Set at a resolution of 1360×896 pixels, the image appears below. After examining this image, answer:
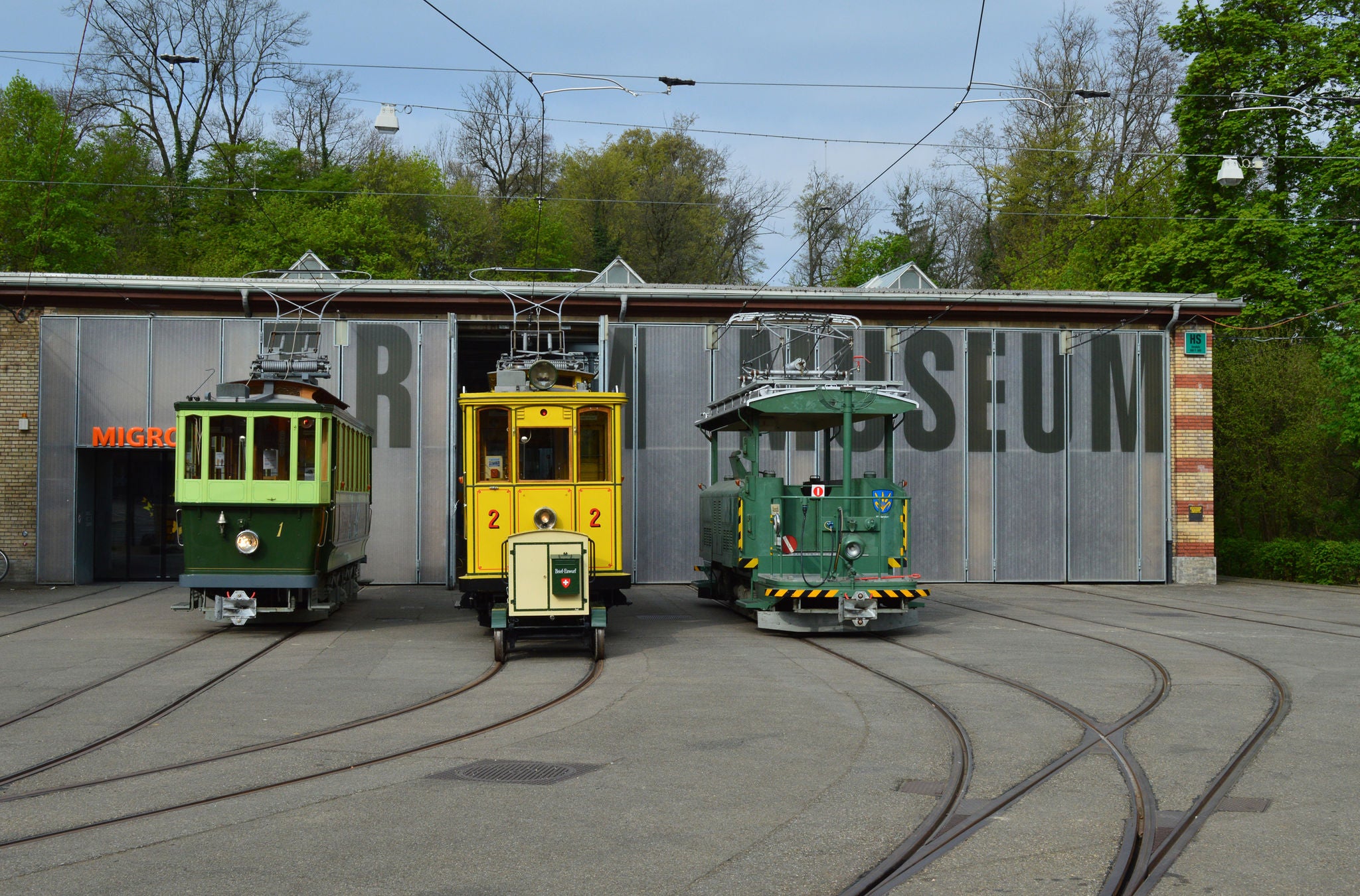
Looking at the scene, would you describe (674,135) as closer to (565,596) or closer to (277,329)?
(277,329)

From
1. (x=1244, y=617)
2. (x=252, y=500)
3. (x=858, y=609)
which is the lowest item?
(x=1244, y=617)

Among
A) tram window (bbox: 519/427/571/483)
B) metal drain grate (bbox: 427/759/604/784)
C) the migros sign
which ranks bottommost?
metal drain grate (bbox: 427/759/604/784)

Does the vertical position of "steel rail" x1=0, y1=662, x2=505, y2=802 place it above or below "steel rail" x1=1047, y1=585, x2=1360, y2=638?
above

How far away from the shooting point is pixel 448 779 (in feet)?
24.2

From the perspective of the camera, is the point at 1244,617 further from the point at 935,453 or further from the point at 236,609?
the point at 236,609

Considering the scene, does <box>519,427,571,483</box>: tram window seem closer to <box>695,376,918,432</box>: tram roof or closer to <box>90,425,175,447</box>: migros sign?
<box>695,376,918,432</box>: tram roof

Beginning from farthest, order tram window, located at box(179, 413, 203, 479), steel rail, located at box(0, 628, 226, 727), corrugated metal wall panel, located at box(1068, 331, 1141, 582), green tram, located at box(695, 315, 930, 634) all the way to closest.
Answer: corrugated metal wall panel, located at box(1068, 331, 1141, 582) < green tram, located at box(695, 315, 930, 634) < tram window, located at box(179, 413, 203, 479) < steel rail, located at box(0, 628, 226, 727)

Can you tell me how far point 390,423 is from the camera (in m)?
23.8

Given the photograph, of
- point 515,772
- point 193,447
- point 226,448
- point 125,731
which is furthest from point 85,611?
point 515,772

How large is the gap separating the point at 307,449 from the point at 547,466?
11.4 feet

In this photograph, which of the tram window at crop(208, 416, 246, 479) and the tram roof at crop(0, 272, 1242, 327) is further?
the tram roof at crop(0, 272, 1242, 327)

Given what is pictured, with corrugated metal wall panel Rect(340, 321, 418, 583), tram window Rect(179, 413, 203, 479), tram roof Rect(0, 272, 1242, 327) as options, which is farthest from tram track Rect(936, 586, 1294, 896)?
corrugated metal wall panel Rect(340, 321, 418, 583)

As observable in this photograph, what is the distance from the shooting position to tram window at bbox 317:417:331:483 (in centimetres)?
1600

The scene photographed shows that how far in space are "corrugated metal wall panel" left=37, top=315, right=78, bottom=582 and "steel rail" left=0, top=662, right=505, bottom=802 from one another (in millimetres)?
14934
